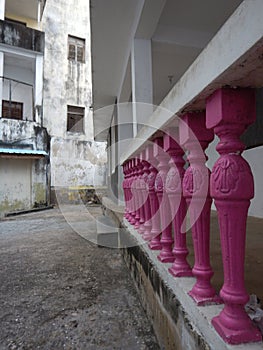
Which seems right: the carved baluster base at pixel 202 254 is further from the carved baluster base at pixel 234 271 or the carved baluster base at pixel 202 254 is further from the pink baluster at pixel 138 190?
the pink baluster at pixel 138 190

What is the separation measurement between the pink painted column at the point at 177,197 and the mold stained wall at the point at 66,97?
990 centimetres

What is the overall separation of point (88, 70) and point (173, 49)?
9.61 m

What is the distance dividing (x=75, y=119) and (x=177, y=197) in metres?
11.3

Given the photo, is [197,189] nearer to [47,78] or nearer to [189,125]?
[189,125]

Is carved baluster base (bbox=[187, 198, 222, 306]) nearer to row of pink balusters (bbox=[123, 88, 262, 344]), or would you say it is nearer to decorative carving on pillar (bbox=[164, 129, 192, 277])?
row of pink balusters (bbox=[123, 88, 262, 344])

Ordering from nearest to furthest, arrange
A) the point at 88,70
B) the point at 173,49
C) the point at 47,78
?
the point at 173,49 < the point at 47,78 < the point at 88,70

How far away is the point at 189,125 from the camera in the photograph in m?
0.78

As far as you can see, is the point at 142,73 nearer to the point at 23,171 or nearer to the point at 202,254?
the point at 202,254

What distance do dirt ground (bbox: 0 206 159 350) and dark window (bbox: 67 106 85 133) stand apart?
924 cm

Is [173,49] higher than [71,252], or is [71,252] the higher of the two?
[173,49]

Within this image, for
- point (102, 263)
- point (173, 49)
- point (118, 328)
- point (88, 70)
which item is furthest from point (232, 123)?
point (88, 70)

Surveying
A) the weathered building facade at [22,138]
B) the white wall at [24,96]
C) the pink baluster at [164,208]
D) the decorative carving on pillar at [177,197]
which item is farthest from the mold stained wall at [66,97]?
the decorative carving on pillar at [177,197]

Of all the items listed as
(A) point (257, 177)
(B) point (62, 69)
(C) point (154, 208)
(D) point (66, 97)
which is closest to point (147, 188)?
(C) point (154, 208)

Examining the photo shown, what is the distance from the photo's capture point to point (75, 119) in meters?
11.6
